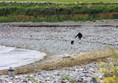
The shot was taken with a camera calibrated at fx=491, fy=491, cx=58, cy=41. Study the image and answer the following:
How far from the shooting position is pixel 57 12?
176 ft

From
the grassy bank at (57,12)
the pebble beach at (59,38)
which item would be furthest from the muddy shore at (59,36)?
the grassy bank at (57,12)

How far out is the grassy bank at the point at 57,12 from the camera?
170ft

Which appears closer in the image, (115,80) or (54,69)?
(115,80)

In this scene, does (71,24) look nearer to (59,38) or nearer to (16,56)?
(59,38)

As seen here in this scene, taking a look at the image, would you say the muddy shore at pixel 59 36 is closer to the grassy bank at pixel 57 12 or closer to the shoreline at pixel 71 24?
the shoreline at pixel 71 24

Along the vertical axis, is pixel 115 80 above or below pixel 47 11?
below

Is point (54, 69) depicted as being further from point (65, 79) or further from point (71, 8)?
point (71, 8)

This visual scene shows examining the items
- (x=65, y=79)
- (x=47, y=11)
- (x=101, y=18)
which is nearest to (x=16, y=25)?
(x=47, y=11)

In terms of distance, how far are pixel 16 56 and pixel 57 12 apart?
2510 cm

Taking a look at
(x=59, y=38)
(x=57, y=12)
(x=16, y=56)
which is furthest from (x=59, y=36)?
(x=57, y=12)

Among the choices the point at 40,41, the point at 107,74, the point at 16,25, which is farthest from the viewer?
the point at 16,25

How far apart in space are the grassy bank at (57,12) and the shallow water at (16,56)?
19363 mm

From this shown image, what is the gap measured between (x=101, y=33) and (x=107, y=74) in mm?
31353

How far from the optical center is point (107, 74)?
31.1 ft
